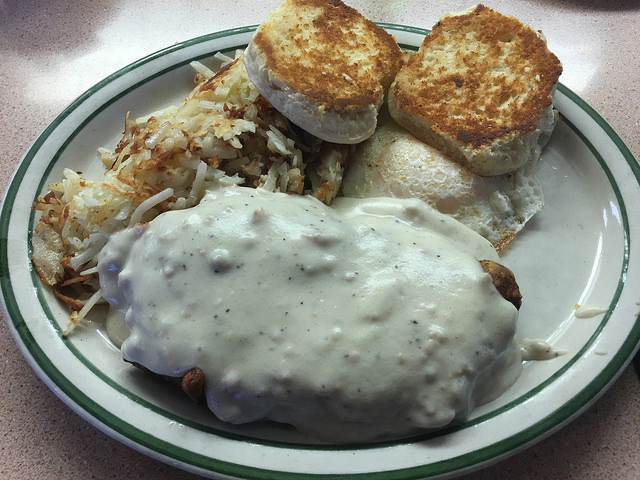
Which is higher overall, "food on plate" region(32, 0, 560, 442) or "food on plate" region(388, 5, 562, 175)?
"food on plate" region(388, 5, 562, 175)

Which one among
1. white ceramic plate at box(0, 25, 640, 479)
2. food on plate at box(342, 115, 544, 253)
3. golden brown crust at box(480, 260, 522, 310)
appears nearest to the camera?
white ceramic plate at box(0, 25, 640, 479)

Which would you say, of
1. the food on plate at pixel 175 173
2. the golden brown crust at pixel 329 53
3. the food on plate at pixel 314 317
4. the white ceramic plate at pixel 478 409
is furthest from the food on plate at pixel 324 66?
the white ceramic plate at pixel 478 409

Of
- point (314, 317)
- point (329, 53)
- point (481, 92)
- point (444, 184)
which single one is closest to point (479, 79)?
point (481, 92)

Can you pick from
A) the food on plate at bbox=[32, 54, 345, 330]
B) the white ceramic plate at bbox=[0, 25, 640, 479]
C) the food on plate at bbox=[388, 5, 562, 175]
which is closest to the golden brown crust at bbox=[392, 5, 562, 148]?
the food on plate at bbox=[388, 5, 562, 175]

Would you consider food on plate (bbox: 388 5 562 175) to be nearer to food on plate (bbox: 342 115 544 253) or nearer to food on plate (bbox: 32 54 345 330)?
food on plate (bbox: 342 115 544 253)

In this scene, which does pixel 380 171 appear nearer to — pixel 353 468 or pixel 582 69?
pixel 353 468

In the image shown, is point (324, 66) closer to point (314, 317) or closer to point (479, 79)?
point (479, 79)
